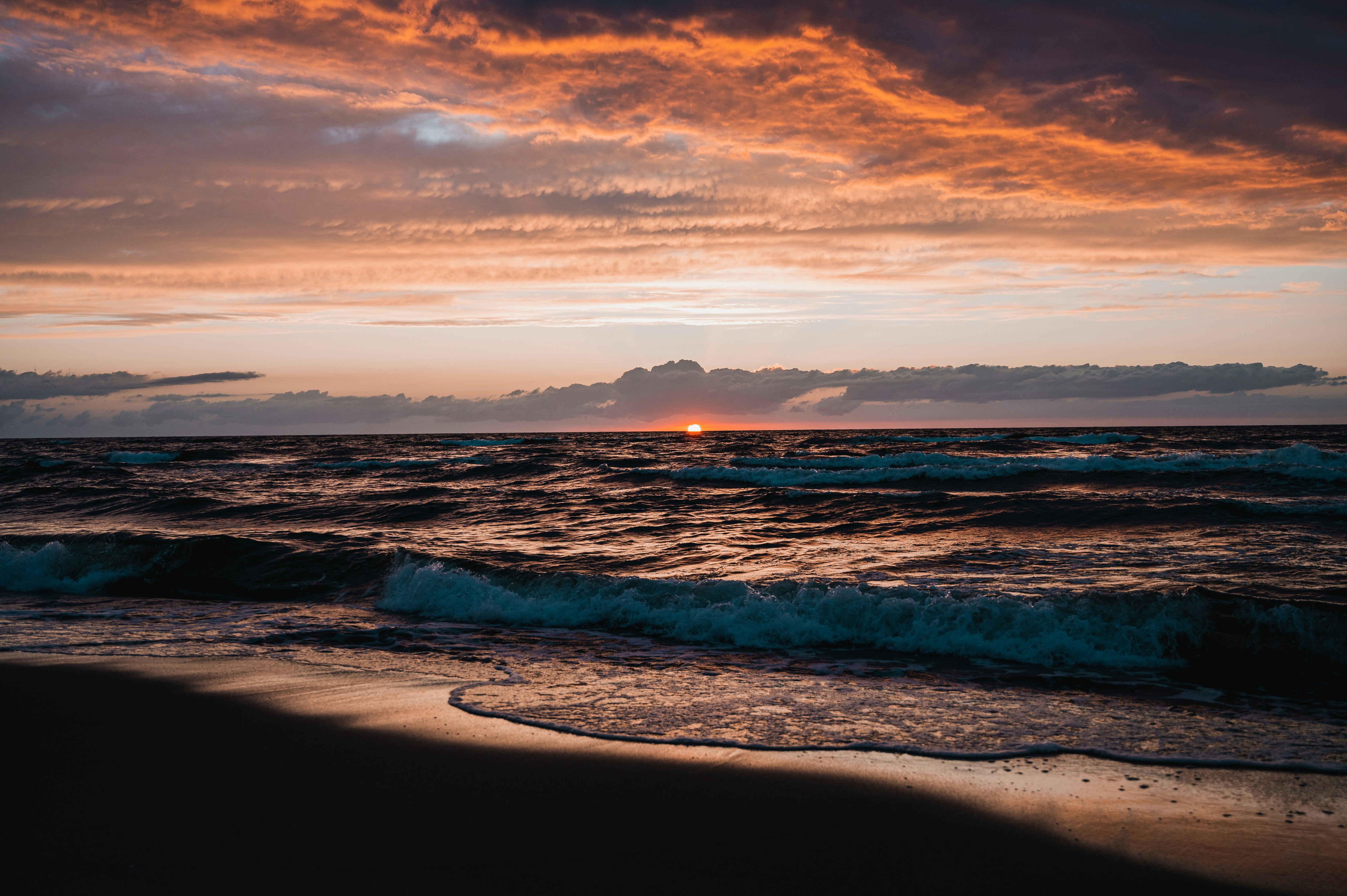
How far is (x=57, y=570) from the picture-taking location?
41.7 ft

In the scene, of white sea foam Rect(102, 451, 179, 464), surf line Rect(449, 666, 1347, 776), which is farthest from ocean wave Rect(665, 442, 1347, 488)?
white sea foam Rect(102, 451, 179, 464)

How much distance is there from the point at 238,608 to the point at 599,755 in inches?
317

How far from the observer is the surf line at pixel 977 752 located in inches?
180

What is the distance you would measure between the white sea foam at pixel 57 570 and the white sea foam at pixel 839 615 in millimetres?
5744

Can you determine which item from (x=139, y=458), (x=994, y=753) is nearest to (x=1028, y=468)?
(x=994, y=753)

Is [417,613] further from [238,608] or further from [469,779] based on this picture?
[469,779]

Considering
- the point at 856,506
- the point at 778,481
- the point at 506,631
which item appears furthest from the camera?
the point at 778,481

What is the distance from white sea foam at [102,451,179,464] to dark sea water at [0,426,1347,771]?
97.2 ft

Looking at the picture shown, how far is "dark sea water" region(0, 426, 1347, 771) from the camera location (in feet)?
18.6

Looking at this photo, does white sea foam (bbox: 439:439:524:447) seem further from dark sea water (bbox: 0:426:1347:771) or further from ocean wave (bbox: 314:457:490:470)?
dark sea water (bbox: 0:426:1347:771)

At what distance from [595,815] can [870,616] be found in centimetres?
532

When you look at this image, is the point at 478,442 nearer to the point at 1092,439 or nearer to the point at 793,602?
the point at 1092,439

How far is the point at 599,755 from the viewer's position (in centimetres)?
468

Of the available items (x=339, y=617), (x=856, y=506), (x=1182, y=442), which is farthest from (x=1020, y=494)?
(x=1182, y=442)
